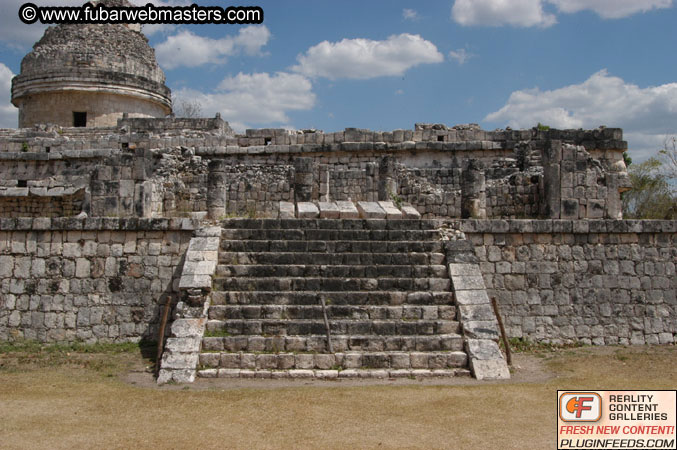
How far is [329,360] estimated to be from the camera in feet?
25.6

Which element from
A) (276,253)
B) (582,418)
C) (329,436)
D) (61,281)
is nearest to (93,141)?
(61,281)

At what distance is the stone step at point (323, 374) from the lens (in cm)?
756

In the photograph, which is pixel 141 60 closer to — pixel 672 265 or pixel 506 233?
pixel 506 233

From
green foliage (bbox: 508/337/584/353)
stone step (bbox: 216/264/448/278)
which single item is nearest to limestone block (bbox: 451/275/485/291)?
stone step (bbox: 216/264/448/278)

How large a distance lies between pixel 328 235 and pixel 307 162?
11.7 ft

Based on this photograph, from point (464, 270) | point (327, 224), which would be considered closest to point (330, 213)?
point (327, 224)

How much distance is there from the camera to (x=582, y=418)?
5746 mm

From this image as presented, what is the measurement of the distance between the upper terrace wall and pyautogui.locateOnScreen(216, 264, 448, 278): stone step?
3.93m

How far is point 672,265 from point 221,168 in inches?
331

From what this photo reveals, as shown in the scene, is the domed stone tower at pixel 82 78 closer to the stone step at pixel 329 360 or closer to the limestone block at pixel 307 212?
the limestone block at pixel 307 212

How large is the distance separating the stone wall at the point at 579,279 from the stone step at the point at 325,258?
Result: 114cm

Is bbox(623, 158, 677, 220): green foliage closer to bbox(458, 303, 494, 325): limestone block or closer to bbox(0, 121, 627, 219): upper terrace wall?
bbox(0, 121, 627, 219): upper terrace wall

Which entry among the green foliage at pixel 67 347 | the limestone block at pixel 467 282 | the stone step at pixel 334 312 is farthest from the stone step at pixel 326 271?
the green foliage at pixel 67 347

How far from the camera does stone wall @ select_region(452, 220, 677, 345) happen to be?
32.2 ft
